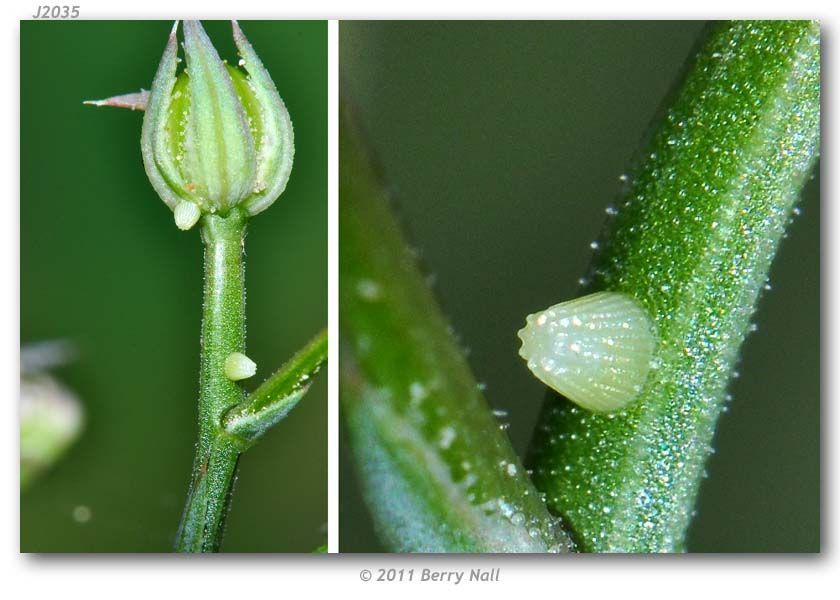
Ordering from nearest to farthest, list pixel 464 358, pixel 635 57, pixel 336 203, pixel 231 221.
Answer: pixel 464 358 → pixel 231 221 → pixel 336 203 → pixel 635 57

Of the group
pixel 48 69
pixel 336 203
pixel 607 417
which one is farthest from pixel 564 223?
pixel 48 69

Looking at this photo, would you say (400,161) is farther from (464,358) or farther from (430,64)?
(464,358)

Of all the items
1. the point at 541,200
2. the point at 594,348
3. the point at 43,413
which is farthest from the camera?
the point at 541,200

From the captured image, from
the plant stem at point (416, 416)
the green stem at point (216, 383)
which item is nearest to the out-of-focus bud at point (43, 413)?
the green stem at point (216, 383)

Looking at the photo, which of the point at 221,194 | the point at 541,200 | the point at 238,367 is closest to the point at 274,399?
the point at 238,367

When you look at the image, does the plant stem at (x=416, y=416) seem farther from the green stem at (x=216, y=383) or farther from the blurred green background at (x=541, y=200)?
the blurred green background at (x=541, y=200)

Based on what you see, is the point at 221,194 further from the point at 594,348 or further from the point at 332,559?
the point at 332,559

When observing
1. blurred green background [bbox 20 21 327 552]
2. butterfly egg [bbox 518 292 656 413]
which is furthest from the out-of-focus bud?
butterfly egg [bbox 518 292 656 413]
